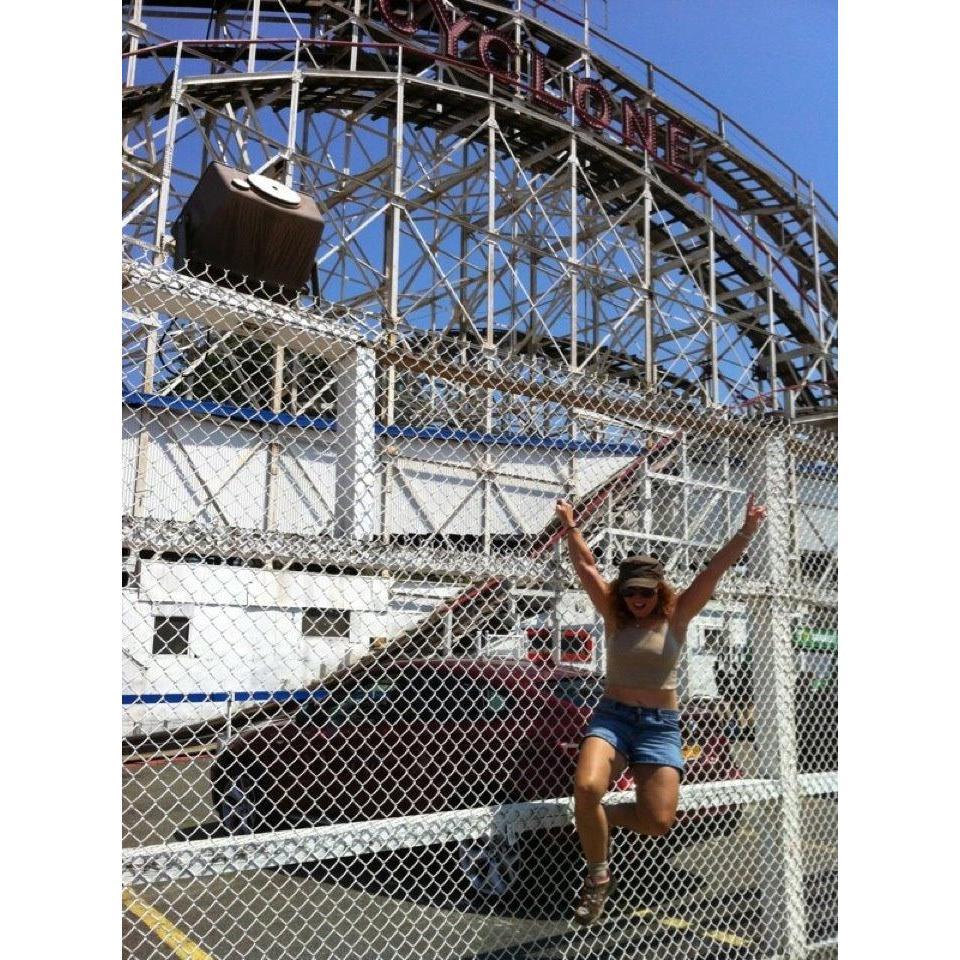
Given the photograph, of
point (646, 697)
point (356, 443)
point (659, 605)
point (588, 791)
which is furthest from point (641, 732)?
point (356, 443)

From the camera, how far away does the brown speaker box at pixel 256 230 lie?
196 inches

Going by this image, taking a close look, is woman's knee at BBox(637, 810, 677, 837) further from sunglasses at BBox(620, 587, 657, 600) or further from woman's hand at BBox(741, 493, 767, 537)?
woman's hand at BBox(741, 493, 767, 537)

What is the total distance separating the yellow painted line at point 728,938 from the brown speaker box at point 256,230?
13.2 ft

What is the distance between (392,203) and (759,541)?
13123mm

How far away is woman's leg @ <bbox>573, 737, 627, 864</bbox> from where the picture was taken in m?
2.94

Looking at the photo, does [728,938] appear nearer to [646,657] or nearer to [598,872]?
[598,872]

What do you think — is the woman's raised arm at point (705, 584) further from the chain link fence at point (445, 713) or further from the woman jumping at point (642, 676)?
the chain link fence at point (445, 713)

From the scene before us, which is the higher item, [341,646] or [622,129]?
[622,129]

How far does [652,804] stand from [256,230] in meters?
3.83

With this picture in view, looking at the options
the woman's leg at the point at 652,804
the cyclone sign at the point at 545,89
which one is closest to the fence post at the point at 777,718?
the woman's leg at the point at 652,804

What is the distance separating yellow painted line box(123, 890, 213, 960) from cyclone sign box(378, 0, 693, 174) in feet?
56.3
